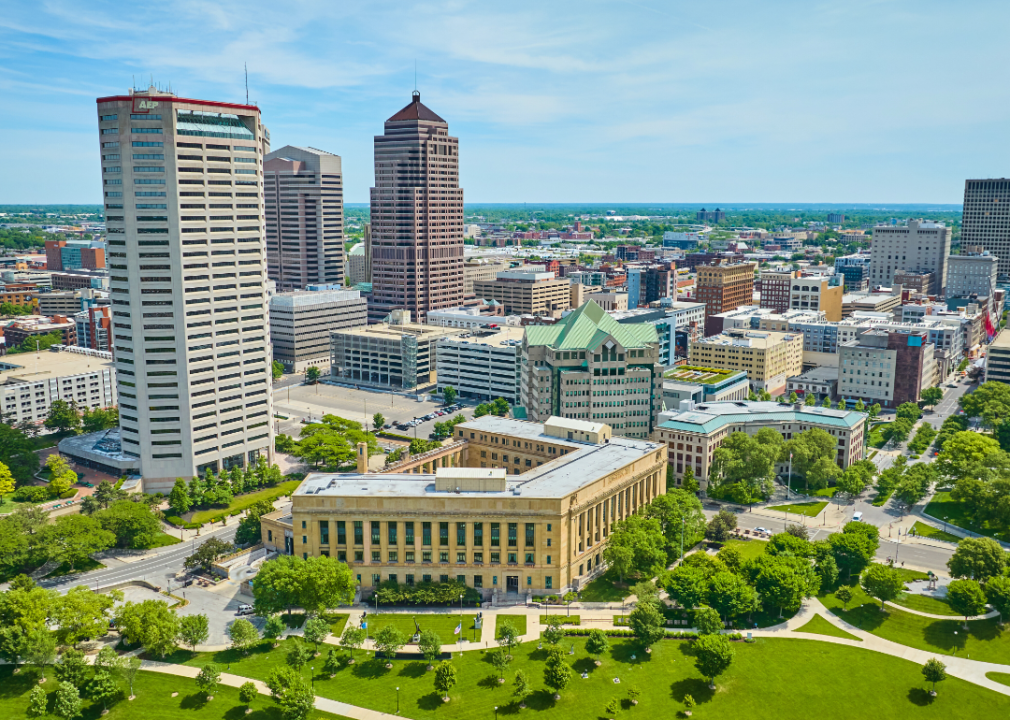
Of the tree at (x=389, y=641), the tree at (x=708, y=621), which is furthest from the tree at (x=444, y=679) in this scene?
the tree at (x=708, y=621)

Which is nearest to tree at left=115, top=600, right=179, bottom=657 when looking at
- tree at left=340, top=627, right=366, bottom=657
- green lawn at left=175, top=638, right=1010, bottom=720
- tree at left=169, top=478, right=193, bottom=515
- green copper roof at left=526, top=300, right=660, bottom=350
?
green lawn at left=175, top=638, right=1010, bottom=720

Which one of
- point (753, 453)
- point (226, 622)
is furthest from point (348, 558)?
point (753, 453)

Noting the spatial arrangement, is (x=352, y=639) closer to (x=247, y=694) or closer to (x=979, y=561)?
(x=247, y=694)

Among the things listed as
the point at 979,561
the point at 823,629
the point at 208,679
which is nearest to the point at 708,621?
the point at 823,629

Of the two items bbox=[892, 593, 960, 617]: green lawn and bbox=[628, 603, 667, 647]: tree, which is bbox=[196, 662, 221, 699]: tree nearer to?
bbox=[628, 603, 667, 647]: tree

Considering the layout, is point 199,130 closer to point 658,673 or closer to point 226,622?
point 226,622
